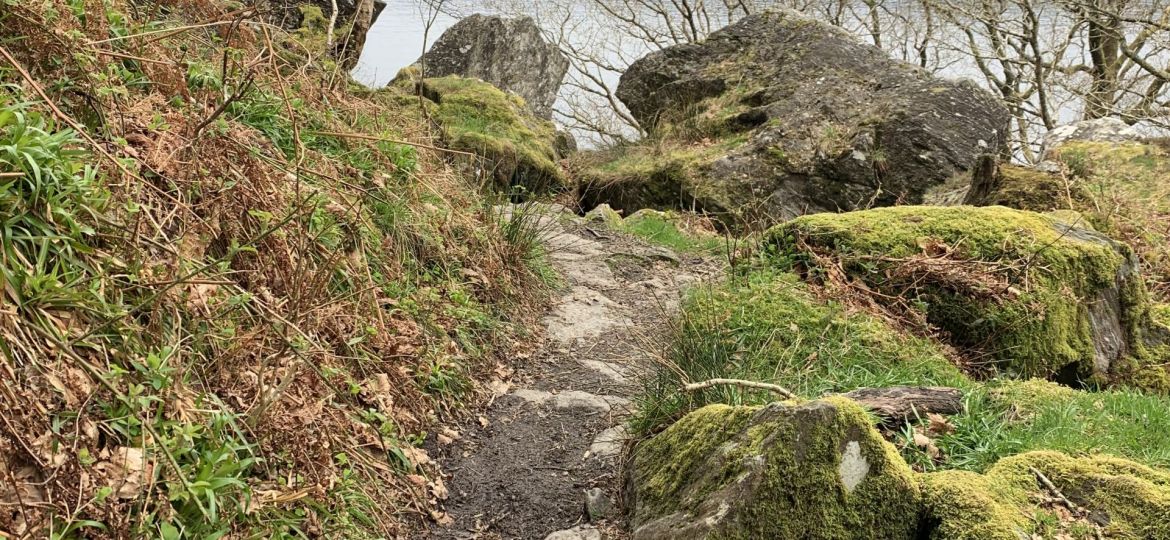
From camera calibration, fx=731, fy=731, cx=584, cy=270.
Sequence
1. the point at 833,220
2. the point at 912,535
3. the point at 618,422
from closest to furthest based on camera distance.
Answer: the point at 912,535 → the point at 618,422 → the point at 833,220

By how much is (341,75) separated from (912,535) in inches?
209

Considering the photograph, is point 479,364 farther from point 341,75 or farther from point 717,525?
point 341,75

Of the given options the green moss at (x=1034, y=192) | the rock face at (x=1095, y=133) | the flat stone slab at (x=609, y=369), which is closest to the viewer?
the flat stone slab at (x=609, y=369)

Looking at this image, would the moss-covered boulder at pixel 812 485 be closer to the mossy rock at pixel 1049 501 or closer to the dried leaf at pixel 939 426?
the mossy rock at pixel 1049 501

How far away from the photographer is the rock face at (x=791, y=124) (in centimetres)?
970

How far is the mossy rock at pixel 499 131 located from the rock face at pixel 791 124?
99 cm

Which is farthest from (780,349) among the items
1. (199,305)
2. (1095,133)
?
(1095,133)

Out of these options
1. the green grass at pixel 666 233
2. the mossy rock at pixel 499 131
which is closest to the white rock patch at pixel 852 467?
the green grass at pixel 666 233

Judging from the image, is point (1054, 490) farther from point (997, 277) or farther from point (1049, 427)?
point (997, 277)

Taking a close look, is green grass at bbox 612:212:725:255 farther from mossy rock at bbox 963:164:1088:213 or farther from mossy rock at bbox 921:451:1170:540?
mossy rock at bbox 921:451:1170:540

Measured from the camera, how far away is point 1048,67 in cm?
1409

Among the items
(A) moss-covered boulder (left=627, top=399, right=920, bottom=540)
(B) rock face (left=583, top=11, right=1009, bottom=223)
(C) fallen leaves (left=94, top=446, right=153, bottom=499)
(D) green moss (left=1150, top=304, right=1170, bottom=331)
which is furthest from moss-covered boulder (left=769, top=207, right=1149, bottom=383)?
(C) fallen leaves (left=94, top=446, right=153, bottom=499)

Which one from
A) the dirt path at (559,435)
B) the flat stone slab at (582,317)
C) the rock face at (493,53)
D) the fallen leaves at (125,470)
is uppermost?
the rock face at (493,53)

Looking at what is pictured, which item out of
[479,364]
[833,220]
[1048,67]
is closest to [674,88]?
[1048,67]
